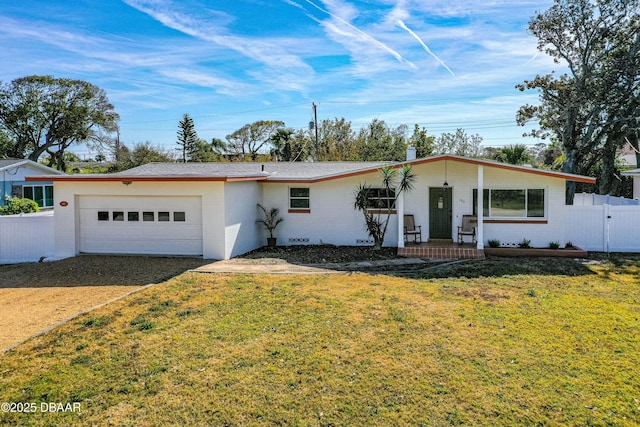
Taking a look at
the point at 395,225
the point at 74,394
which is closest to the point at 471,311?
the point at 74,394

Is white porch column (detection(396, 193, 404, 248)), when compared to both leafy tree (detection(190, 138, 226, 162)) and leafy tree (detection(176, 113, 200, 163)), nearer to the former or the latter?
leafy tree (detection(190, 138, 226, 162))

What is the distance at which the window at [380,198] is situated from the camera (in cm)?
1561

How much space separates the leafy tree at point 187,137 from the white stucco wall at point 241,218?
34.0 meters

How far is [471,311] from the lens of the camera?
795 cm

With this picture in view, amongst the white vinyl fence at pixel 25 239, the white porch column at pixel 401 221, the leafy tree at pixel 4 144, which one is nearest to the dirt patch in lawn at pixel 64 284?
the white vinyl fence at pixel 25 239

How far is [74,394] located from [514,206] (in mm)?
13983

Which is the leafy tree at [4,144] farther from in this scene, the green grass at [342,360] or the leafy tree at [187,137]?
the green grass at [342,360]

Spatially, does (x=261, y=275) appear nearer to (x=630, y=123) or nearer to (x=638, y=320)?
(x=638, y=320)

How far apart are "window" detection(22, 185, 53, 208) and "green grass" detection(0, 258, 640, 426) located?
2602 centimetres

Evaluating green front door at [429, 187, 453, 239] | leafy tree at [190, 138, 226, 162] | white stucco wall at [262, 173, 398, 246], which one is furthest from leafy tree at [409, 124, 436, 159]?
leafy tree at [190, 138, 226, 162]

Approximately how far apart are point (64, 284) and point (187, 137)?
39.3m

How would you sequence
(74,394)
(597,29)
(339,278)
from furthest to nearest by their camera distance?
(597,29), (339,278), (74,394)

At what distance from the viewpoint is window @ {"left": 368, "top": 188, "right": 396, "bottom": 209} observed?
51.2 feet

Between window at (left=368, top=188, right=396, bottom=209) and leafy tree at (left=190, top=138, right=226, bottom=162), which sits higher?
leafy tree at (left=190, top=138, right=226, bottom=162)
